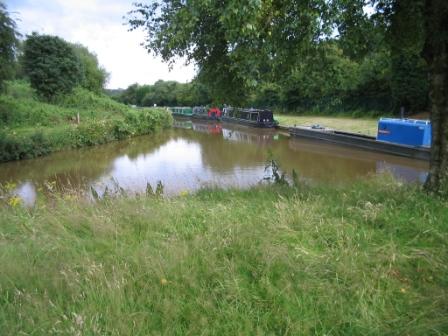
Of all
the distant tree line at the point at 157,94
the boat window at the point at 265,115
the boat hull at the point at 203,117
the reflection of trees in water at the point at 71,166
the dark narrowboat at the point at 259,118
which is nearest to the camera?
the reflection of trees in water at the point at 71,166

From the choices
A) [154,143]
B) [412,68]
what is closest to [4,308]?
[154,143]

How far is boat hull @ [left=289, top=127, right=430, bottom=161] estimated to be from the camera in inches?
615

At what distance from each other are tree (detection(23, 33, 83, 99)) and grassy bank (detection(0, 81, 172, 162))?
77 centimetres

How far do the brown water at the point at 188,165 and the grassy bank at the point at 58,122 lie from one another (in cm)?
60

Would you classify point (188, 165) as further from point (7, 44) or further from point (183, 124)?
point (183, 124)

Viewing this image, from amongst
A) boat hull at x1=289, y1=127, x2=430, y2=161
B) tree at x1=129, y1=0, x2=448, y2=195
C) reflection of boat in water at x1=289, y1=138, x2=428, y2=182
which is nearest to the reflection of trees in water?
tree at x1=129, y1=0, x2=448, y2=195

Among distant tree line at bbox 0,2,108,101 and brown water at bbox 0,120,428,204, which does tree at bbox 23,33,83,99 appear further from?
brown water at bbox 0,120,428,204

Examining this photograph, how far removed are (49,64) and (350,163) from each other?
60.7 feet

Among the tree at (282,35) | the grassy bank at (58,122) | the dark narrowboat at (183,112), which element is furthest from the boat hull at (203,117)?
the tree at (282,35)

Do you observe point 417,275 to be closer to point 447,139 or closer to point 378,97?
point 447,139

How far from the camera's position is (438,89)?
4.36 meters

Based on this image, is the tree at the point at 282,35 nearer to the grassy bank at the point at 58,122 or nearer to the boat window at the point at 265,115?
the grassy bank at the point at 58,122

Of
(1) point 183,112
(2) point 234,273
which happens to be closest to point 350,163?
(2) point 234,273

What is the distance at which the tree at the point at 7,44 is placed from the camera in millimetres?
14523
